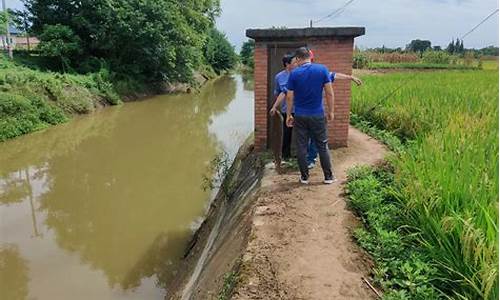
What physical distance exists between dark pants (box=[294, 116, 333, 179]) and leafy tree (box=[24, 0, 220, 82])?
2195 centimetres

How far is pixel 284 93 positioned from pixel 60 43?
70.7 feet

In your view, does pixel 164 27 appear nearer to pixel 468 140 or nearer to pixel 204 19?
pixel 204 19

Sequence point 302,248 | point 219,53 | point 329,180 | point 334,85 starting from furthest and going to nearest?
point 219,53 → point 334,85 → point 329,180 → point 302,248

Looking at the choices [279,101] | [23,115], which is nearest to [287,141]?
[279,101]

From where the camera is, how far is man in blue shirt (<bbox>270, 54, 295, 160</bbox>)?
555 cm

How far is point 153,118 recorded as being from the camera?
1967 centimetres

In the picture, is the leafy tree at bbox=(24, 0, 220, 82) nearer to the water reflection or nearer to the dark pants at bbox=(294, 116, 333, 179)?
the water reflection

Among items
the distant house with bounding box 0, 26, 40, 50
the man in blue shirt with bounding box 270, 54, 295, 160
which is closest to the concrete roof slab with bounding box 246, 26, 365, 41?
the man in blue shirt with bounding box 270, 54, 295, 160

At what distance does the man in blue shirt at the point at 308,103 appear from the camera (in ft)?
15.6

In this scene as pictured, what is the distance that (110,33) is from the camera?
83.8ft

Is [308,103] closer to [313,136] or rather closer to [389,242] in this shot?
[313,136]

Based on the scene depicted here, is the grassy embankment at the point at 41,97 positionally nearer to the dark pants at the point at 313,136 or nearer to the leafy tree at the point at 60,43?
the leafy tree at the point at 60,43

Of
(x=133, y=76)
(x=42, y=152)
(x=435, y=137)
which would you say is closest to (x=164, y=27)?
(x=133, y=76)

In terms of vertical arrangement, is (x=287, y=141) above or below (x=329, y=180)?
above
